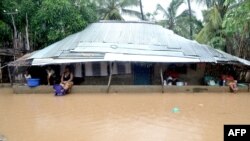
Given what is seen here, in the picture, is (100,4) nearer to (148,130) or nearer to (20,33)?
(20,33)

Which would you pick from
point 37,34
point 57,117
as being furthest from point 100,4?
point 57,117

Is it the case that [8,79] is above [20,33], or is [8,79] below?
below

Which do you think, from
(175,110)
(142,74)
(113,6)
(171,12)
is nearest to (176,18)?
(171,12)

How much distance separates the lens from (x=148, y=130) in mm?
6883

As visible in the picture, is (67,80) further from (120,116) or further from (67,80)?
(120,116)

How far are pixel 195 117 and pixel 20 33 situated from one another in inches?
507

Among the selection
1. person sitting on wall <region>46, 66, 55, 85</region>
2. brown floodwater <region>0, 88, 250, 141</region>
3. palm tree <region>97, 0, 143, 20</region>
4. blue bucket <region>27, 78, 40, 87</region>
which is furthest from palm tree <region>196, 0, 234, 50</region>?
blue bucket <region>27, 78, 40, 87</region>

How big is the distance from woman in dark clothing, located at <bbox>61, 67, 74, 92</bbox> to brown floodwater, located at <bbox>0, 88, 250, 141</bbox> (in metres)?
0.54

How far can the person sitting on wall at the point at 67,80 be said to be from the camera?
13.0m

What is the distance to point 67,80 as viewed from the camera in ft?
45.2

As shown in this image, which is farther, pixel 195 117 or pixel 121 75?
pixel 121 75

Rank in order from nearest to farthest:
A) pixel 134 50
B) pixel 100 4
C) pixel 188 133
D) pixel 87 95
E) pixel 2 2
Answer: pixel 188 133 < pixel 87 95 < pixel 134 50 < pixel 2 2 < pixel 100 4

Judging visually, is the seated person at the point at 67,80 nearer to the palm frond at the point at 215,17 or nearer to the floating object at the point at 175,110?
the floating object at the point at 175,110

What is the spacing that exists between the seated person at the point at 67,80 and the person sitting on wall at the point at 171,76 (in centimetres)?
435
